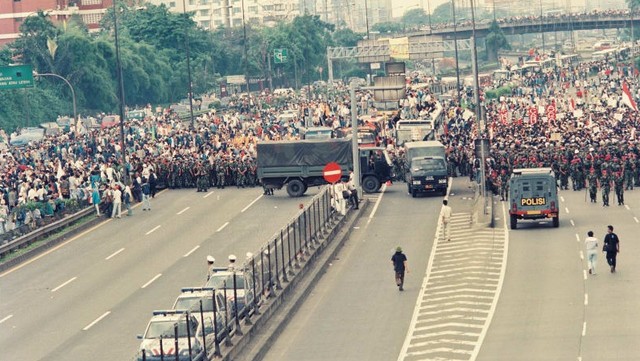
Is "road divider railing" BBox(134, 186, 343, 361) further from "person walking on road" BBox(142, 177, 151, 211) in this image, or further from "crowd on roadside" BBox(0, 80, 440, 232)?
"person walking on road" BBox(142, 177, 151, 211)

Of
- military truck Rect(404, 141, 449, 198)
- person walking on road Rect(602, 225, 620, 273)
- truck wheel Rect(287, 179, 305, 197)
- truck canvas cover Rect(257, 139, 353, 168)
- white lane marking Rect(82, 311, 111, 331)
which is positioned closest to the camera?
white lane marking Rect(82, 311, 111, 331)

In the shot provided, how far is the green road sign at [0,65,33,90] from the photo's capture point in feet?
276

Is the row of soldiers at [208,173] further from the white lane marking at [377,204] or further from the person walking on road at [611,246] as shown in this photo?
the person walking on road at [611,246]

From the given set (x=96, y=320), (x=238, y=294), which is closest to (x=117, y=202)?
(x=96, y=320)

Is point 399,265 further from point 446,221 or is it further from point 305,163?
point 305,163

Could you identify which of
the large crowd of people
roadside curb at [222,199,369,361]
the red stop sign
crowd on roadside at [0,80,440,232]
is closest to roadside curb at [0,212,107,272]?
crowd on roadside at [0,80,440,232]

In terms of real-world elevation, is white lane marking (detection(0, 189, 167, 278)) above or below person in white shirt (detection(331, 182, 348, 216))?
below

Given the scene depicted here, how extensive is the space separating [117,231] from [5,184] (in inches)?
424

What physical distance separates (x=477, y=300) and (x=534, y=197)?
Answer: 12.6 metres

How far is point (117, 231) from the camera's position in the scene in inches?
2569

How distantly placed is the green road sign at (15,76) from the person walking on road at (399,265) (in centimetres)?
4009

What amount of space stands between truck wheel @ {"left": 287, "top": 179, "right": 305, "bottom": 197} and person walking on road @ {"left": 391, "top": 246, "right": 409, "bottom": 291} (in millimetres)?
24248

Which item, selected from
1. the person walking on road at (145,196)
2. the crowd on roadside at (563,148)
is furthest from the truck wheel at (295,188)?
the crowd on roadside at (563,148)

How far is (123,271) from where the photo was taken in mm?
55719
